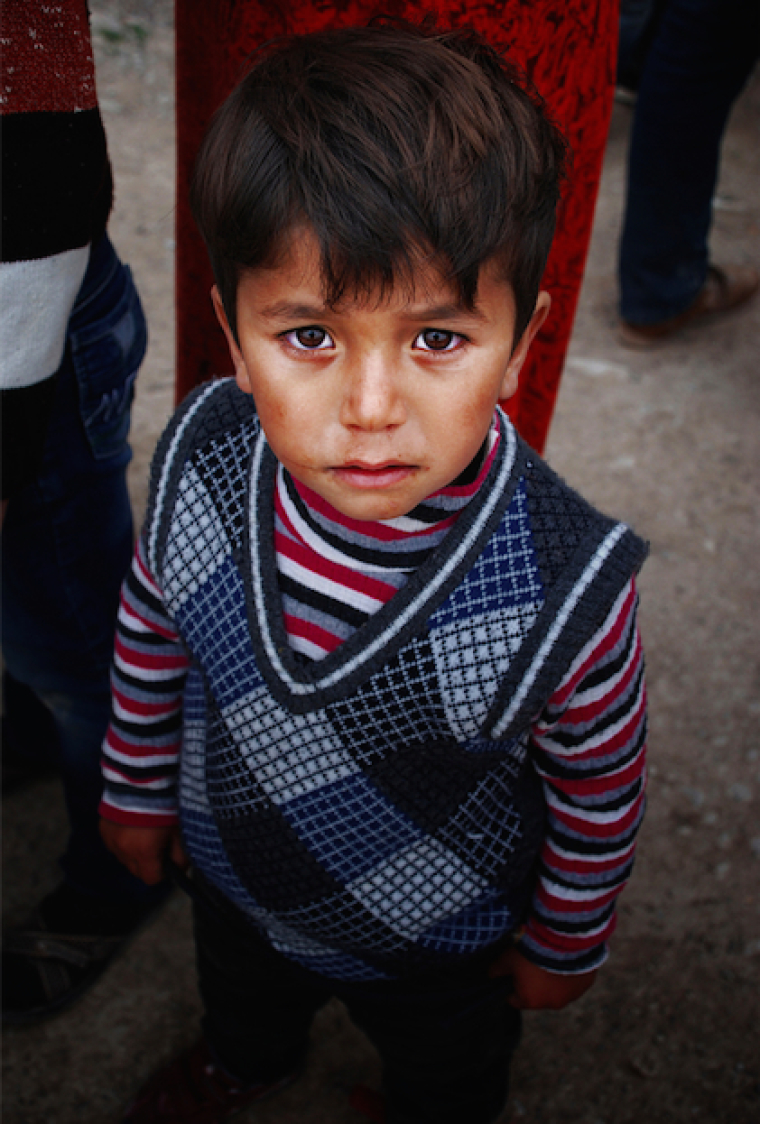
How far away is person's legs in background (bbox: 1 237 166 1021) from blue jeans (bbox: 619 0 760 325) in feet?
6.71

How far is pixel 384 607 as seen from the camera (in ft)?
2.65

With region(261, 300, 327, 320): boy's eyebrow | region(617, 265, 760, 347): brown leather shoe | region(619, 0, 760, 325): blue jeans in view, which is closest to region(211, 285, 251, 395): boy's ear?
region(261, 300, 327, 320): boy's eyebrow

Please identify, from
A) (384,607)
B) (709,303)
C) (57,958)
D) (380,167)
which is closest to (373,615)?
(384,607)

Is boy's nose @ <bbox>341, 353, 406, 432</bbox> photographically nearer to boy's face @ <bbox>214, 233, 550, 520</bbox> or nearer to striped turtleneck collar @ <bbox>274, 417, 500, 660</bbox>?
boy's face @ <bbox>214, 233, 550, 520</bbox>

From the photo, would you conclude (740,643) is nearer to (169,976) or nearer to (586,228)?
(586,228)

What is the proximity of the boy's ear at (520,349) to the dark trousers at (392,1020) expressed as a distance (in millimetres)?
684

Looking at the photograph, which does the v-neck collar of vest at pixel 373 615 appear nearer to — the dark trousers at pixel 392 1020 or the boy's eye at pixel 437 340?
the boy's eye at pixel 437 340

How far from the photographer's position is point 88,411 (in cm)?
111

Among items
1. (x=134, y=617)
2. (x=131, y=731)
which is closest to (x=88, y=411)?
(x=134, y=617)

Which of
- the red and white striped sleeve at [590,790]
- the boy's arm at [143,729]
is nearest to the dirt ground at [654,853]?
the red and white striped sleeve at [590,790]

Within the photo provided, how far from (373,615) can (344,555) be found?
72 millimetres

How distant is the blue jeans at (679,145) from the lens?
8.13 ft

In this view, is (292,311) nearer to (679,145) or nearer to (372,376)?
(372,376)

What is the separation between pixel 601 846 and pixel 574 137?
854 millimetres
